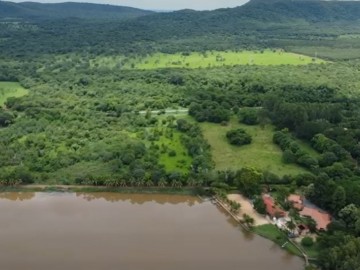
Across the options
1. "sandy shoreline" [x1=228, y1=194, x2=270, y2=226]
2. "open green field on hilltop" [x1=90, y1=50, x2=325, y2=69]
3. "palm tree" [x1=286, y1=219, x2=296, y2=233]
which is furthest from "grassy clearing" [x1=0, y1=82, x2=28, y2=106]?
"palm tree" [x1=286, y1=219, x2=296, y2=233]

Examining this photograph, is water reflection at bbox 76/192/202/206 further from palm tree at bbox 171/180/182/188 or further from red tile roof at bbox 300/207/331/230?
red tile roof at bbox 300/207/331/230

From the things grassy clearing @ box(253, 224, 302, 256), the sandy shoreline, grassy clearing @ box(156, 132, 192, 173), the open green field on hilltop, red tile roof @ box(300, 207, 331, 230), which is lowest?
the open green field on hilltop

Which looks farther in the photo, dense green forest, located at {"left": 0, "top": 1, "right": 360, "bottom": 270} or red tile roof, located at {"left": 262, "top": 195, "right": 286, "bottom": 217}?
dense green forest, located at {"left": 0, "top": 1, "right": 360, "bottom": 270}

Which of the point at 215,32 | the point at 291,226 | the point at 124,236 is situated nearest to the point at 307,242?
the point at 291,226

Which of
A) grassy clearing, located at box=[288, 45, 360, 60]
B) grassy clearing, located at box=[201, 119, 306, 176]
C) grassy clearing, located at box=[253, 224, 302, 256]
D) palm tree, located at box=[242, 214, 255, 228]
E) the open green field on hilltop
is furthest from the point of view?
Answer: grassy clearing, located at box=[288, 45, 360, 60]

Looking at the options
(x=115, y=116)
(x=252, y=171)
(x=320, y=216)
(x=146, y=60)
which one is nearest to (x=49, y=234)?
(x=252, y=171)

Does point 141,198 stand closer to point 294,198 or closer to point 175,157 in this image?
point 175,157
